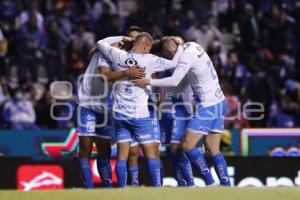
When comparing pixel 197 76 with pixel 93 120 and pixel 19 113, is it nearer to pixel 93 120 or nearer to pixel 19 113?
pixel 93 120

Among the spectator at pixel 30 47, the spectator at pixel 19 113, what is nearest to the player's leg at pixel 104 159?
the spectator at pixel 19 113

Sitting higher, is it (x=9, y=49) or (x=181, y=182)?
(x=9, y=49)

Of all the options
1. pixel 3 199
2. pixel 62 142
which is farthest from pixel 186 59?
pixel 62 142

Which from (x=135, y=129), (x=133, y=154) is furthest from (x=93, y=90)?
(x=133, y=154)

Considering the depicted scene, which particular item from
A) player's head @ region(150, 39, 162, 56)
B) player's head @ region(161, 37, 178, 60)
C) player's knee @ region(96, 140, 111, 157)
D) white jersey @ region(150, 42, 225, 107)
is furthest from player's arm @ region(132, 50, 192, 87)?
player's knee @ region(96, 140, 111, 157)

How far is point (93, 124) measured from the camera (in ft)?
59.8

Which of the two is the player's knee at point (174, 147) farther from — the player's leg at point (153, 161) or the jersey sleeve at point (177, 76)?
the jersey sleeve at point (177, 76)

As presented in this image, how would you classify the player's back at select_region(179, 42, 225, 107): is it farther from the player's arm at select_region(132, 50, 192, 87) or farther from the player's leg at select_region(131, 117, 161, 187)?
the player's leg at select_region(131, 117, 161, 187)

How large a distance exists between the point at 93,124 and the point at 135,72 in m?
1.24

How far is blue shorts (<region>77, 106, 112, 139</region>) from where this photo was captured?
59.7 feet

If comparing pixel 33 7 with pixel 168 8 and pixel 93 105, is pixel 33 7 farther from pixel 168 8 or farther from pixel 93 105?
pixel 93 105

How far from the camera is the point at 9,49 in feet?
85.0

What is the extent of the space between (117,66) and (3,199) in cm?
380

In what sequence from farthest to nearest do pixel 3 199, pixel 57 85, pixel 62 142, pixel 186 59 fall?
pixel 57 85 < pixel 62 142 < pixel 186 59 < pixel 3 199
